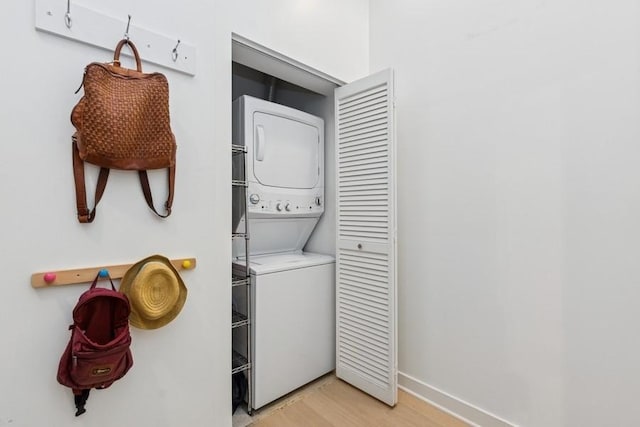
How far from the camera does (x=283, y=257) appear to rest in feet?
7.61

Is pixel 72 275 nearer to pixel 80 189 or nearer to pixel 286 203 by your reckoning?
pixel 80 189

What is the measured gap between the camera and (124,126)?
3.96ft

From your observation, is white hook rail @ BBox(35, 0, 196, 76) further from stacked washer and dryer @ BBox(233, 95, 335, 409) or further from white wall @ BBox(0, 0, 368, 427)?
stacked washer and dryer @ BBox(233, 95, 335, 409)

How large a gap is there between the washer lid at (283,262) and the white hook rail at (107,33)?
3.78 feet

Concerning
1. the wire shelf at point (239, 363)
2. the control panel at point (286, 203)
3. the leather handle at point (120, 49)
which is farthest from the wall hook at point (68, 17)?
the wire shelf at point (239, 363)

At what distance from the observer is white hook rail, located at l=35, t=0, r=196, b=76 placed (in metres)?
1.13

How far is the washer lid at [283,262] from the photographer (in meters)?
1.91

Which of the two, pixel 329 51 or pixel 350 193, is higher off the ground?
pixel 329 51

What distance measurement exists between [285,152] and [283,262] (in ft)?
2.58

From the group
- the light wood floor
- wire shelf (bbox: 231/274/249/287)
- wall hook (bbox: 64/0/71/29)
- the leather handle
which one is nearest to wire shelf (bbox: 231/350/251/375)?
the light wood floor

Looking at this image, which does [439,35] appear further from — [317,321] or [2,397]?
[2,397]

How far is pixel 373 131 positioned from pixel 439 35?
2.35ft

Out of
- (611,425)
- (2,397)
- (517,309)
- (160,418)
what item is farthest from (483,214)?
(2,397)

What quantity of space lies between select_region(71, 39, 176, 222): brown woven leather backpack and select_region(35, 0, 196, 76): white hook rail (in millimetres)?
55
